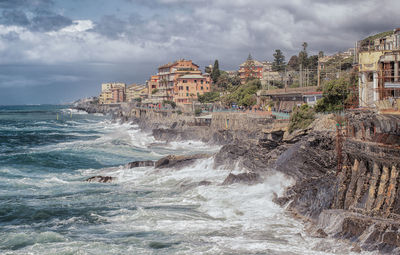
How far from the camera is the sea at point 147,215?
1855 cm

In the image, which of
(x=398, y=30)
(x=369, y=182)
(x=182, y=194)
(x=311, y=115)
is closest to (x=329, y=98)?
(x=311, y=115)

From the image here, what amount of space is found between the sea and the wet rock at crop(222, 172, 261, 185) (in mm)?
548

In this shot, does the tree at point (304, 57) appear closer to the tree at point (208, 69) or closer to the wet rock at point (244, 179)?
the tree at point (208, 69)

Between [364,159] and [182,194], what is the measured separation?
12130 millimetres

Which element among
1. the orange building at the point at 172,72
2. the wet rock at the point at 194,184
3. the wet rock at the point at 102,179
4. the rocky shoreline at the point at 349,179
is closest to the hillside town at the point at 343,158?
the rocky shoreline at the point at 349,179

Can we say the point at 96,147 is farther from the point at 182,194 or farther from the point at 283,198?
the point at 283,198

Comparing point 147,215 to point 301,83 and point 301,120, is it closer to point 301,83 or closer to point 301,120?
point 301,120

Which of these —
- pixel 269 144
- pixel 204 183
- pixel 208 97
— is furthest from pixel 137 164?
pixel 208 97

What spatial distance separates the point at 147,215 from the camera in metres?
23.4

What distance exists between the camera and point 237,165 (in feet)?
112

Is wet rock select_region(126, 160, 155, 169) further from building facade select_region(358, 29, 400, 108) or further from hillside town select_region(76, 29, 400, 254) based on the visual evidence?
building facade select_region(358, 29, 400, 108)

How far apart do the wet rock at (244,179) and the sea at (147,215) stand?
0.55 m

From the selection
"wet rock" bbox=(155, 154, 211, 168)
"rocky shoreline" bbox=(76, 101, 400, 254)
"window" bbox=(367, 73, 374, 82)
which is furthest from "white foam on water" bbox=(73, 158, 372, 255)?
"window" bbox=(367, 73, 374, 82)

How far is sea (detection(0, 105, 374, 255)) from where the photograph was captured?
18547 mm
